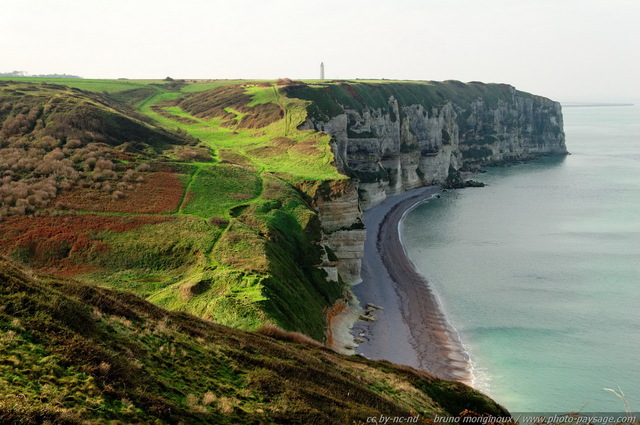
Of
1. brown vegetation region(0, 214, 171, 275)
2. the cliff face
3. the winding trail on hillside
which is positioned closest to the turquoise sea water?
the winding trail on hillside

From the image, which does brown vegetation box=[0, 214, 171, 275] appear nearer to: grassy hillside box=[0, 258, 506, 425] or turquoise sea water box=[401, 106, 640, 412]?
grassy hillside box=[0, 258, 506, 425]

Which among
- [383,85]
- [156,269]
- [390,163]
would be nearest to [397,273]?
[156,269]

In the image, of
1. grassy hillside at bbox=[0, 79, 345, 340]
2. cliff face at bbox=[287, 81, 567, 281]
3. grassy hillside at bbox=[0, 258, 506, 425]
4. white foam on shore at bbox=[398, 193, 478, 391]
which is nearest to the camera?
grassy hillside at bbox=[0, 258, 506, 425]

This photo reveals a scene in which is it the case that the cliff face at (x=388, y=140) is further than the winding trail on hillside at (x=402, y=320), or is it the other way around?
the cliff face at (x=388, y=140)

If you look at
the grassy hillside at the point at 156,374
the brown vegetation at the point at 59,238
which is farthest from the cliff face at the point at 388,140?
the grassy hillside at the point at 156,374

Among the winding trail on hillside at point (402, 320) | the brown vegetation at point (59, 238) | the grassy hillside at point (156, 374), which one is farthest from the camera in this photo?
the winding trail on hillside at point (402, 320)

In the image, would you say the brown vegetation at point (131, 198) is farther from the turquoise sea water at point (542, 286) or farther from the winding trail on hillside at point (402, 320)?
the turquoise sea water at point (542, 286)

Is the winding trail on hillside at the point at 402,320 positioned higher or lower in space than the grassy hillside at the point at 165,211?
lower
